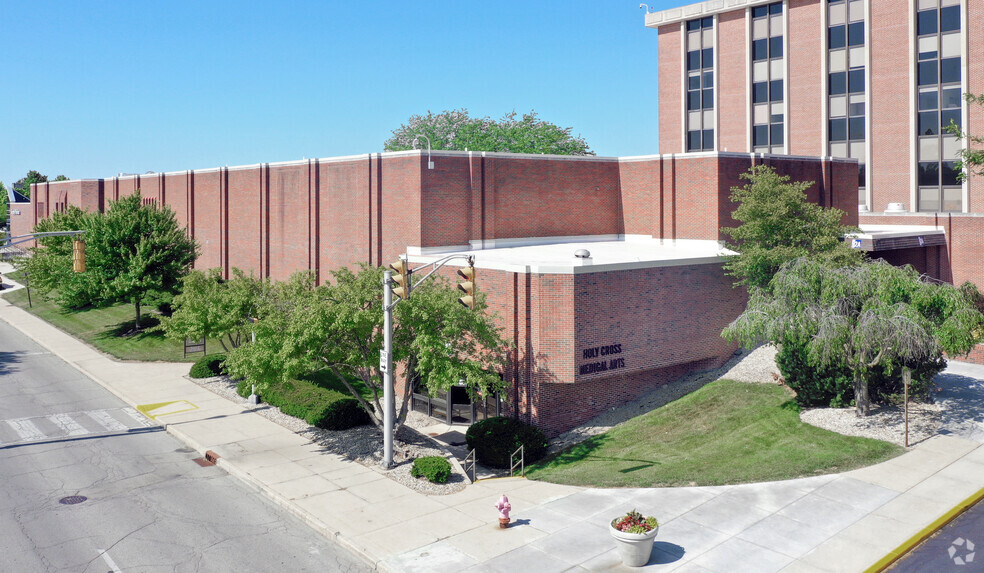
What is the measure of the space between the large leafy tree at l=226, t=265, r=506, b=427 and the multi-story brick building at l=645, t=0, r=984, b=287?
32.9m

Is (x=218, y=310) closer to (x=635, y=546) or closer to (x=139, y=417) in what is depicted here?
(x=139, y=417)

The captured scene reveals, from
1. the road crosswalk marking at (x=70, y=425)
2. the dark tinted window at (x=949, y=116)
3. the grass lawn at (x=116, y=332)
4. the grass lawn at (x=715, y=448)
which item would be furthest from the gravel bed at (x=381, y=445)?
the dark tinted window at (x=949, y=116)

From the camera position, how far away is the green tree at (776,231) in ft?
104

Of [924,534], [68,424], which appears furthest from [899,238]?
[68,424]

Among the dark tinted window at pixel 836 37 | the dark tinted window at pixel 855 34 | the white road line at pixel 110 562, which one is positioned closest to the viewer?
the white road line at pixel 110 562

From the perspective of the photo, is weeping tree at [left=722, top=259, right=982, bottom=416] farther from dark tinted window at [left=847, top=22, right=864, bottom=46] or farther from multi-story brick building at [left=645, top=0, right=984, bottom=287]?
dark tinted window at [left=847, top=22, right=864, bottom=46]

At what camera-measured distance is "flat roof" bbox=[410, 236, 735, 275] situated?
28969 mm

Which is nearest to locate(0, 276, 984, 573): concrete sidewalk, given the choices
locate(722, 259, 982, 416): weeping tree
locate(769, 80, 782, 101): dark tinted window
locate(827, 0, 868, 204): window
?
locate(722, 259, 982, 416): weeping tree

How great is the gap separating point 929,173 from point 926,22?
1117cm

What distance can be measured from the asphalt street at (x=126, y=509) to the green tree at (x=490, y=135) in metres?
67.8

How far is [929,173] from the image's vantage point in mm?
59375

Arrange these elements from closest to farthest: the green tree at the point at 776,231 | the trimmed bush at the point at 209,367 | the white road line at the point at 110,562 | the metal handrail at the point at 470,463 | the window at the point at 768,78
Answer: the white road line at the point at 110,562 → the metal handrail at the point at 470,463 → the green tree at the point at 776,231 → the trimmed bush at the point at 209,367 → the window at the point at 768,78

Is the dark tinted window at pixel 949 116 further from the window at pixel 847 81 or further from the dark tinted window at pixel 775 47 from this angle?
the dark tinted window at pixel 775 47

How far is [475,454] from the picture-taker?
2622cm
